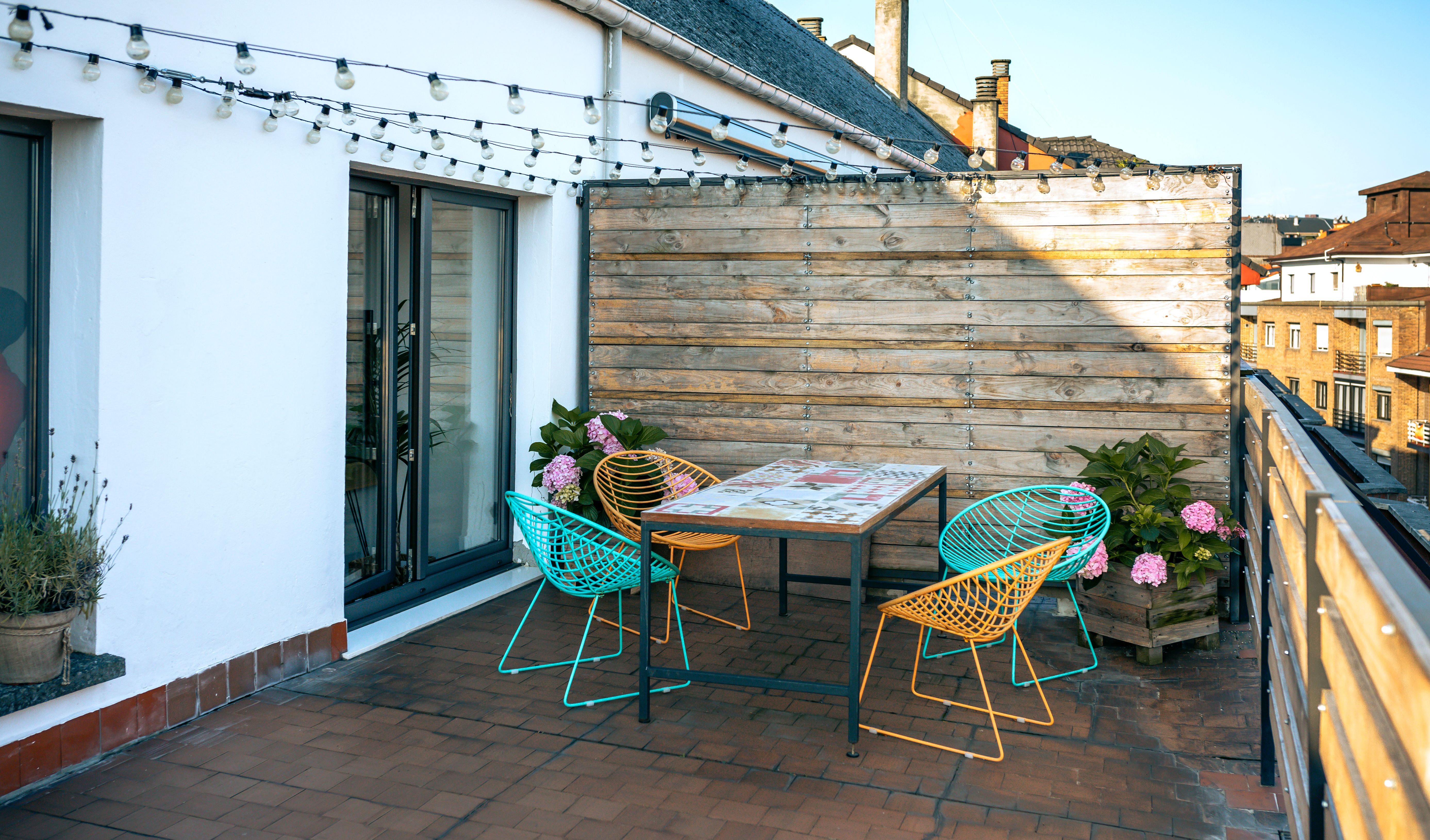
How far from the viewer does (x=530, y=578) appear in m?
6.41

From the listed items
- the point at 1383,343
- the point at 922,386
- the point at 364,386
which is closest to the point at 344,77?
the point at 364,386

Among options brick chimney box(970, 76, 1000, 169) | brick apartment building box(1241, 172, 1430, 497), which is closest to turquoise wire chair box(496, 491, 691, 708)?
brick chimney box(970, 76, 1000, 169)

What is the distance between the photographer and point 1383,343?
42500 mm

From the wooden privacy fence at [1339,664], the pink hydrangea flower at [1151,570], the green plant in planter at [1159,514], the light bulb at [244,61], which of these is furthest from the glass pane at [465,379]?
the wooden privacy fence at [1339,664]

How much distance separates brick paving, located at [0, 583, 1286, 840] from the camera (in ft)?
11.0

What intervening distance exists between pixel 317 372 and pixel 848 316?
299 cm

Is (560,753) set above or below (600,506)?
below

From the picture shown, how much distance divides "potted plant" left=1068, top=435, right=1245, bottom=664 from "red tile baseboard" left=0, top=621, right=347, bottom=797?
3590 mm

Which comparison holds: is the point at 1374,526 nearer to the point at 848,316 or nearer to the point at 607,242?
the point at 848,316

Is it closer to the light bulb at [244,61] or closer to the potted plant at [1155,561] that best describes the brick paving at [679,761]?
the potted plant at [1155,561]

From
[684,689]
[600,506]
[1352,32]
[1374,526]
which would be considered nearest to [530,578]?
[600,506]

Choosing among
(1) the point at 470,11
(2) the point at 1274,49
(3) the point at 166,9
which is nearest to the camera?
(3) the point at 166,9

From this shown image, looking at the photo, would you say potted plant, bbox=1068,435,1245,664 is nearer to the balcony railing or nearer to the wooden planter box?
the wooden planter box

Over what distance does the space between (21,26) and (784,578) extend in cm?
406
